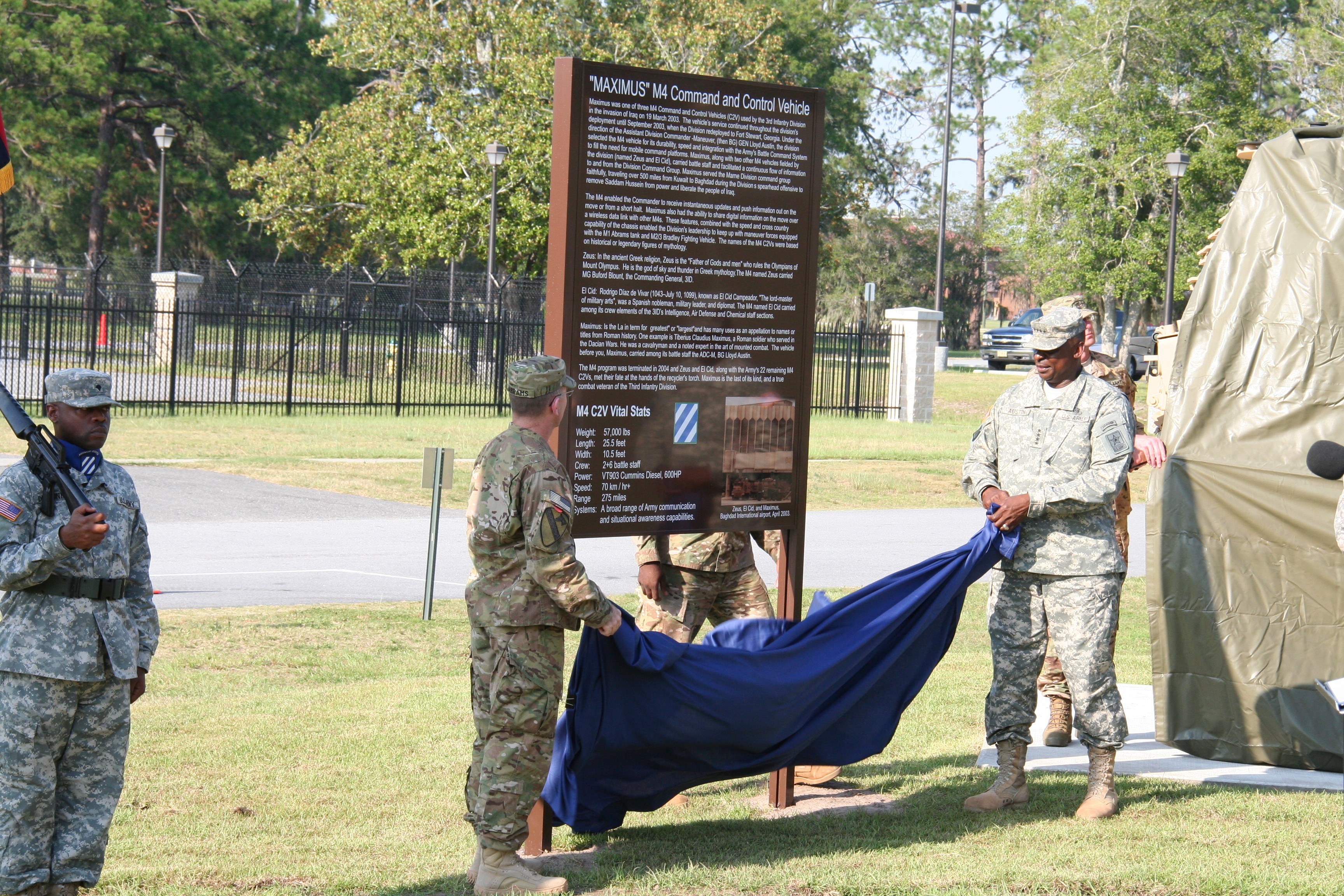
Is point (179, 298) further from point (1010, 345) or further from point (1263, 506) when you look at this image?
point (1010, 345)

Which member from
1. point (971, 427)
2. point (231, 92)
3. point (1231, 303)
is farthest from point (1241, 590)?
point (231, 92)

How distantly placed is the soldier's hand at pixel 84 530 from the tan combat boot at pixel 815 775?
3.47 m

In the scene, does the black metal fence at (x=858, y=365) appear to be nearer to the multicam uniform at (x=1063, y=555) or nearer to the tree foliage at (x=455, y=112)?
the tree foliage at (x=455, y=112)

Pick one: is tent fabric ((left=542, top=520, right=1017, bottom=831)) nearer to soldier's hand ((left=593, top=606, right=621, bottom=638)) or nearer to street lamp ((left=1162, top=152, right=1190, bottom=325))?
soldier's hand ((left=593, top=606, right=621, bottom=638))

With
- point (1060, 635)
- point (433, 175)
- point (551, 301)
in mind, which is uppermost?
point (433, 175)

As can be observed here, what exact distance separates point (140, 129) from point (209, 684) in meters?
42.5

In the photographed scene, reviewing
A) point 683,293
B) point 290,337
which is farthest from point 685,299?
point 290,337

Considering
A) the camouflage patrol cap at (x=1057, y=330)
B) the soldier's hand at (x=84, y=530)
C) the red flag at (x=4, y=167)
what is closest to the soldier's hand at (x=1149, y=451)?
the camouflage patrol cap at (x=1057, y=330)

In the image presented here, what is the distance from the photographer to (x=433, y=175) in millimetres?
33562

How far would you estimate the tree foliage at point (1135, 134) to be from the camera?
37688 millimetres

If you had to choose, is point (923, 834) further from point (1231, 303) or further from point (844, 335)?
point (844, 335)

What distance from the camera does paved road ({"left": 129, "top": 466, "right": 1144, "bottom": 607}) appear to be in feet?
36.4

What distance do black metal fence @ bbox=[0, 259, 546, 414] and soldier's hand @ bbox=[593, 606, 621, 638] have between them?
19.8 m

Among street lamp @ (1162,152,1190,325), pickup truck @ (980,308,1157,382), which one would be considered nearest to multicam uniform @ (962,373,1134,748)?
street lamp @ (1162,152,1190,325)
